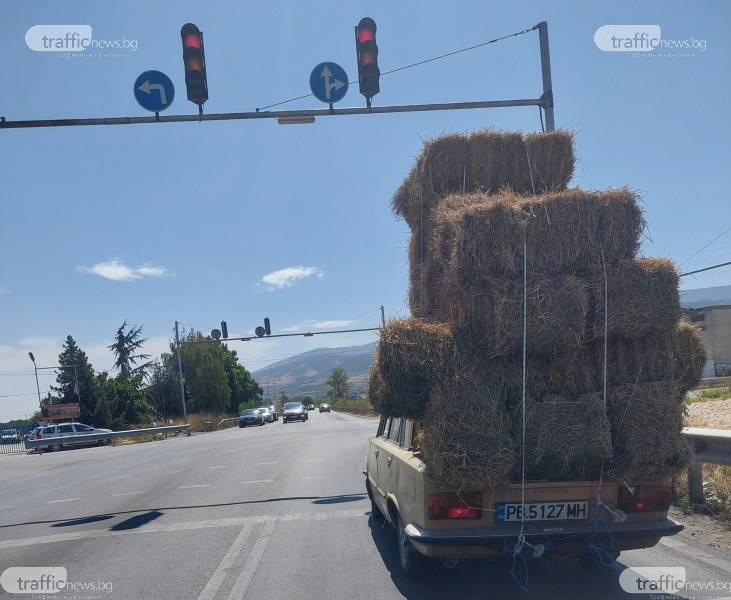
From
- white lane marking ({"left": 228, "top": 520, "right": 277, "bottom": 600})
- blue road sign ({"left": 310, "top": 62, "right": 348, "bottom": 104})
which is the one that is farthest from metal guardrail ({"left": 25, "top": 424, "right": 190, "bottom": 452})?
blue road sign ({"left": 310, "top": 62, "right": 348, "bottom": 104})

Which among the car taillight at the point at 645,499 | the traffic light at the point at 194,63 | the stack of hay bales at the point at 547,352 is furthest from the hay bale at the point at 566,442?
the traffic light at the point at 194,63

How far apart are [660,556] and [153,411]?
63574mm

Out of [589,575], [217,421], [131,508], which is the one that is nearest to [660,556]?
[589,575]

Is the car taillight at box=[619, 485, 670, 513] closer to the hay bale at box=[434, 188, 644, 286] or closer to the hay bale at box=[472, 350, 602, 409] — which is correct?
the hay bale at box=[472, 350, 602, 409]

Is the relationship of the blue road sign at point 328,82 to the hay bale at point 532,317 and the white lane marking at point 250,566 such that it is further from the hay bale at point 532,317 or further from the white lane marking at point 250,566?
the white lane marking at point 250,566

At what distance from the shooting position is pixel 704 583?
5164 millimetres

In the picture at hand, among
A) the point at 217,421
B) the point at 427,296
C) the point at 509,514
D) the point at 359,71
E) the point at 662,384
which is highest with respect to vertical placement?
the point at 359,71

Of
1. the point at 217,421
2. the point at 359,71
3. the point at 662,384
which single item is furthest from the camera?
the point at 217,421

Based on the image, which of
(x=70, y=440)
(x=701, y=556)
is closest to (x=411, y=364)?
(x=701, y=556)

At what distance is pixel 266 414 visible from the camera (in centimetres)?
5919

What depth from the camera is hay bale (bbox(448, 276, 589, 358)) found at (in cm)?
525

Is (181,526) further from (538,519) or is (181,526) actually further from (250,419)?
(250,419)

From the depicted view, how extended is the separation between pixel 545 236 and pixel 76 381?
5433cm

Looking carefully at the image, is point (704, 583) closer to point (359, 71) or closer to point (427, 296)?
point (427, 296)
